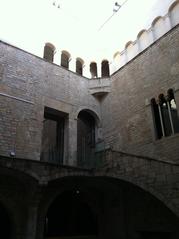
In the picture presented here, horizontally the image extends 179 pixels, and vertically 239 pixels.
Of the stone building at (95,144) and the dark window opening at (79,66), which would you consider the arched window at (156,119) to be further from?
the dark window opening at (79,66)

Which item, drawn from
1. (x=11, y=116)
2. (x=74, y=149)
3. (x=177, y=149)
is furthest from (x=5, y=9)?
(x=177, y=149)

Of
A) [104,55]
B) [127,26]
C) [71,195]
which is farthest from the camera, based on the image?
[104,55]

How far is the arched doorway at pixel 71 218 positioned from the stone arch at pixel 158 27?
6.97m

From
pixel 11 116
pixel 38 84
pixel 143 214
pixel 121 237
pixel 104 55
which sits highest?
pixel 104 55

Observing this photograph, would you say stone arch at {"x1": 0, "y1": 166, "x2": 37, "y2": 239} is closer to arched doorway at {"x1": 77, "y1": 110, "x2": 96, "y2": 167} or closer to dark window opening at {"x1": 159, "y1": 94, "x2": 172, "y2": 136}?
arched doorway at {"x1": 77, "y1": 110, "x2": 96, "y2": 167}

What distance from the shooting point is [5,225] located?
841 cm

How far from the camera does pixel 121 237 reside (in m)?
8.87

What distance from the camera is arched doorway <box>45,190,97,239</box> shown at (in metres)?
9.52

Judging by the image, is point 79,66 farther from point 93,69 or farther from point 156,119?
point 156,119

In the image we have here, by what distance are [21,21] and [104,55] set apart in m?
4.26

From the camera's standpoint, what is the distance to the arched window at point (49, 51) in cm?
1178

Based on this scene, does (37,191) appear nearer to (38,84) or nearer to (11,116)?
(11,116)

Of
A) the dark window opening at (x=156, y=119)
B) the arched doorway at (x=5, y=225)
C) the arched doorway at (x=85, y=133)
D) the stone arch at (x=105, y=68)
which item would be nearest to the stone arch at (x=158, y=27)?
the dark window opening at (x=156, y=119)

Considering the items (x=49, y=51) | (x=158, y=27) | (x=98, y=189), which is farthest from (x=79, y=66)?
(x=98, y=189)
